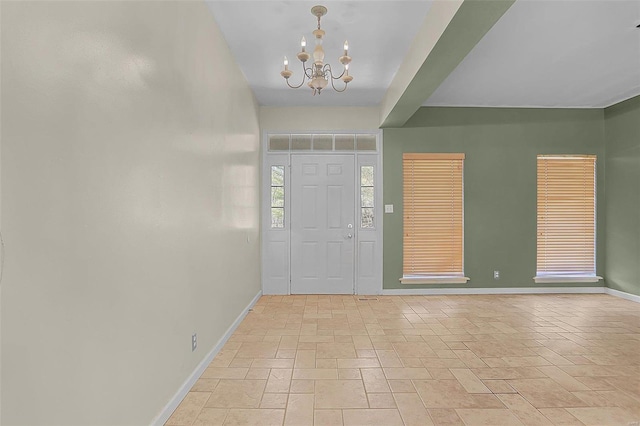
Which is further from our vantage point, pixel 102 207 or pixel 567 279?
pixel 567 279

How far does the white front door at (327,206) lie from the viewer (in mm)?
5617

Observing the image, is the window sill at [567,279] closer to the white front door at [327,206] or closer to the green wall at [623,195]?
the green wall at [623,195]

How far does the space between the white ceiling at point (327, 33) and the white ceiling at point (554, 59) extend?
848 mm

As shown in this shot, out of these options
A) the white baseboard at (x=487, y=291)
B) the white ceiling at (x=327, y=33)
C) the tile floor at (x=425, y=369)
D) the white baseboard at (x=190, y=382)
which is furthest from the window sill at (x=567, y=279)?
the white baseboard at (x=190, y=382)

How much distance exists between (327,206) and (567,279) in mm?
3961

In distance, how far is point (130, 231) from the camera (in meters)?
1.74

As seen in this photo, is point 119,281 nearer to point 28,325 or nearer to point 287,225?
point 28,325

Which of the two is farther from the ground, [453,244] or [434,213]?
[434,213]

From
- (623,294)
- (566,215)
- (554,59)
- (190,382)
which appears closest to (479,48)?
(554,59)

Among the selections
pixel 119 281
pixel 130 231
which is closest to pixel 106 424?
pixel 119 281

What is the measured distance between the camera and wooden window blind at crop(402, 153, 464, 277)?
18.3 ft

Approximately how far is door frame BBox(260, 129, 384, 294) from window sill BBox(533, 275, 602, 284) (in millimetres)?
A: 2549

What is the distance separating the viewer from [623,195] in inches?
209

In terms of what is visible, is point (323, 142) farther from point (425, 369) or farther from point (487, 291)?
point (425, 369)
